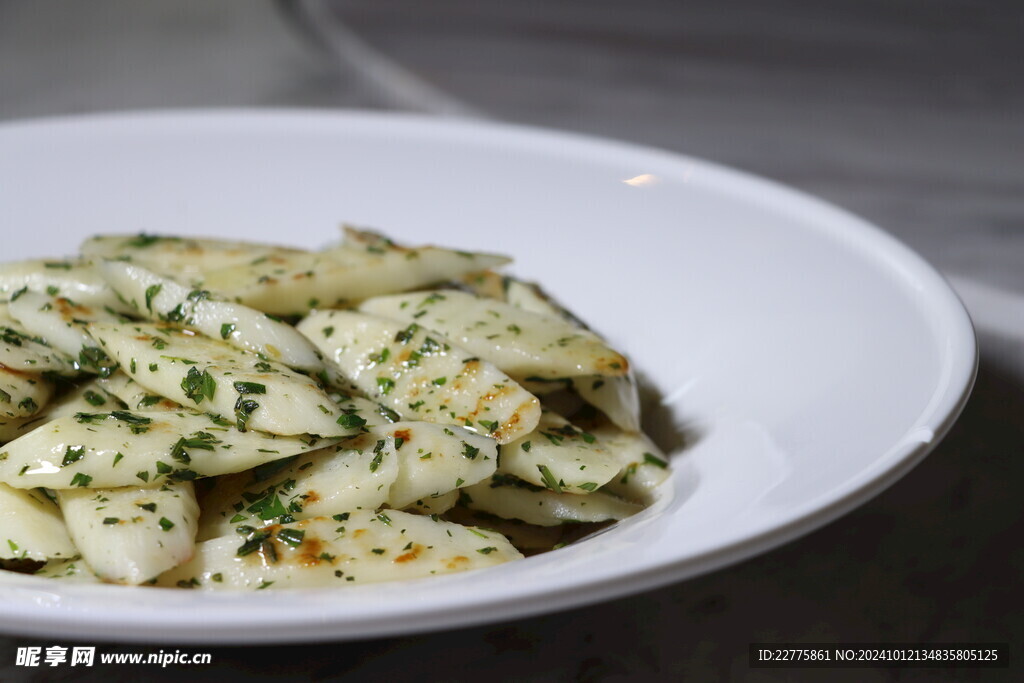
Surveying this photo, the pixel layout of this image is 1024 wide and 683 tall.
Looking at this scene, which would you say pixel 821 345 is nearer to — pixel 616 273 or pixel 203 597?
pixel 616 273

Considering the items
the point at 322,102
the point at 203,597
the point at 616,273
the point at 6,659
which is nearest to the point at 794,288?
the point at 616,273

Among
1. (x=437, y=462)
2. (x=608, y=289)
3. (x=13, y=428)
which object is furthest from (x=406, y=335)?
(x=608, y=289)

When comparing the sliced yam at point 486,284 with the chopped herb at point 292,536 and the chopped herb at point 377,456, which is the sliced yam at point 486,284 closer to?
the chopped herb at point 377,456

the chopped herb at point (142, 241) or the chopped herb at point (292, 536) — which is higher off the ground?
the chopped herb at point (142, 241)

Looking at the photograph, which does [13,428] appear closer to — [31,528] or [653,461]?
[31,528]

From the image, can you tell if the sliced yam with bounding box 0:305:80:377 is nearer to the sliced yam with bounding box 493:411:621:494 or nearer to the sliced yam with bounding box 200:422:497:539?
the sliced yam with bounding box 200:422:497:539

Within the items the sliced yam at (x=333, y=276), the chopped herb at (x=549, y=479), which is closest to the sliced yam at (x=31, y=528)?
the sliced yam at (x=333, y=276)
